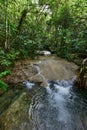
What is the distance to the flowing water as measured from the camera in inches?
165

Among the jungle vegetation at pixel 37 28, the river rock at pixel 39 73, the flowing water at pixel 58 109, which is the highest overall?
the jungle vegetation at pixel 37 28

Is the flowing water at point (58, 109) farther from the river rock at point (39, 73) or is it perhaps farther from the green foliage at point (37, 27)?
the green foliage at point (37, 27)

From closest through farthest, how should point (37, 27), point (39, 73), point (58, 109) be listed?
point (58, 109)
point (39, 73)
point (37, 27)

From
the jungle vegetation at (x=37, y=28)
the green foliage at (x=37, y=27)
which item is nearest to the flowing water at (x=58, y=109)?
the green foliage at (x=37, y=27)

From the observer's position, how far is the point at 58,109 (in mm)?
5117

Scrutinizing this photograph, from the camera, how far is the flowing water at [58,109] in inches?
165

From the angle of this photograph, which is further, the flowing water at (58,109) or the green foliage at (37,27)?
the green foliage at (37,27)

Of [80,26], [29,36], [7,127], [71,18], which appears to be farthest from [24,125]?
[80,26]

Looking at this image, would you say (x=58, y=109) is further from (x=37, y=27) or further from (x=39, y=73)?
(x=37, y=27)

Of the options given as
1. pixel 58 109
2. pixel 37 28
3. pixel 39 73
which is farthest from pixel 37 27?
pixel 58 109

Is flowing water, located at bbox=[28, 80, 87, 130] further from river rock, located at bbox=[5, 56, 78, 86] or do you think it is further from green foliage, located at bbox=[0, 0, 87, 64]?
green foliage, located at bbox=[0, 0, 87, 64]

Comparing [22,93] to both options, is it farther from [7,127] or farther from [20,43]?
[20,43]

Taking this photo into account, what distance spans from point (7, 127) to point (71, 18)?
38.5ft

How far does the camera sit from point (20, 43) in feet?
33.3
